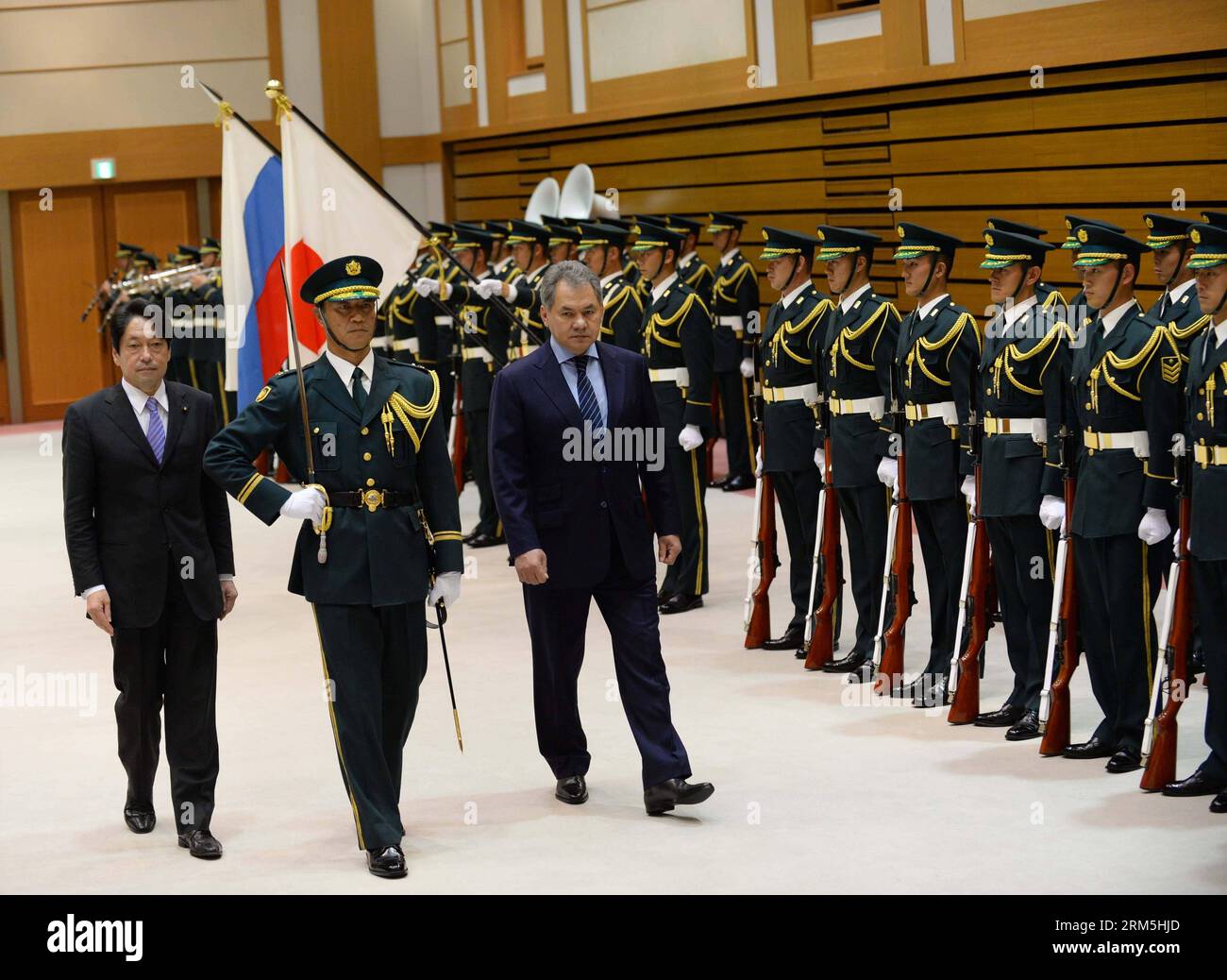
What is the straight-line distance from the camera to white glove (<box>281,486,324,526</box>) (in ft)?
13.5

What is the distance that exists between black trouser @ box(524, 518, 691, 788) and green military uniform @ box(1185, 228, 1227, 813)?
1404 millimetres

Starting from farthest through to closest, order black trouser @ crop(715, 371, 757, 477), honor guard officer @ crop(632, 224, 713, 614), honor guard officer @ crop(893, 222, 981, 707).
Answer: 1. black trouser @ crop(715, 371, 757, 477)
2. honor guard officer @ crop(632, 224, 713, 614)
3. honor guard officer @ crop(893, 222, 981, 707)

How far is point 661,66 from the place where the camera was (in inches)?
499

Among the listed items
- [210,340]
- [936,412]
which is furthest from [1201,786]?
[210,340]

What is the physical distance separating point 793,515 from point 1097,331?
2.06 meters

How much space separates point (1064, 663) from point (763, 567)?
1.81 meters

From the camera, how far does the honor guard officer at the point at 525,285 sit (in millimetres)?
8703

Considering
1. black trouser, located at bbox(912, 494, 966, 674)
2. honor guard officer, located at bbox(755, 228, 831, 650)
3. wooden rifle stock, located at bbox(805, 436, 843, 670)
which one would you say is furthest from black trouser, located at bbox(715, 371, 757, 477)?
black trouser, located at bbox(912, 494, 966, 674)

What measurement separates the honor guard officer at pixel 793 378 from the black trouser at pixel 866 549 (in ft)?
0.71

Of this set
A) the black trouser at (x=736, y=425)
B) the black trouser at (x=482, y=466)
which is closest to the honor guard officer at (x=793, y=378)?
the black trouser at (x=482, y=466)

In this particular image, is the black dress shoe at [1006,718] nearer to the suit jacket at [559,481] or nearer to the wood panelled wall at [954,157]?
the suit jacket at [559,481]

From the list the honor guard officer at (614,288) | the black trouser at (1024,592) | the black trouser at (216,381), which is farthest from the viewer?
the black trouser at (216,381)

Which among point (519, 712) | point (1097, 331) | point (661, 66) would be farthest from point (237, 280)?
point (661, 66)

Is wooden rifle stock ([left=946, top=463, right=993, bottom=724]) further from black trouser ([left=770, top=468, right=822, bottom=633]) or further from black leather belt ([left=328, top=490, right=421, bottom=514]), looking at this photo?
black leather belt ([left=328, top=490, right=421, bottom=514])
